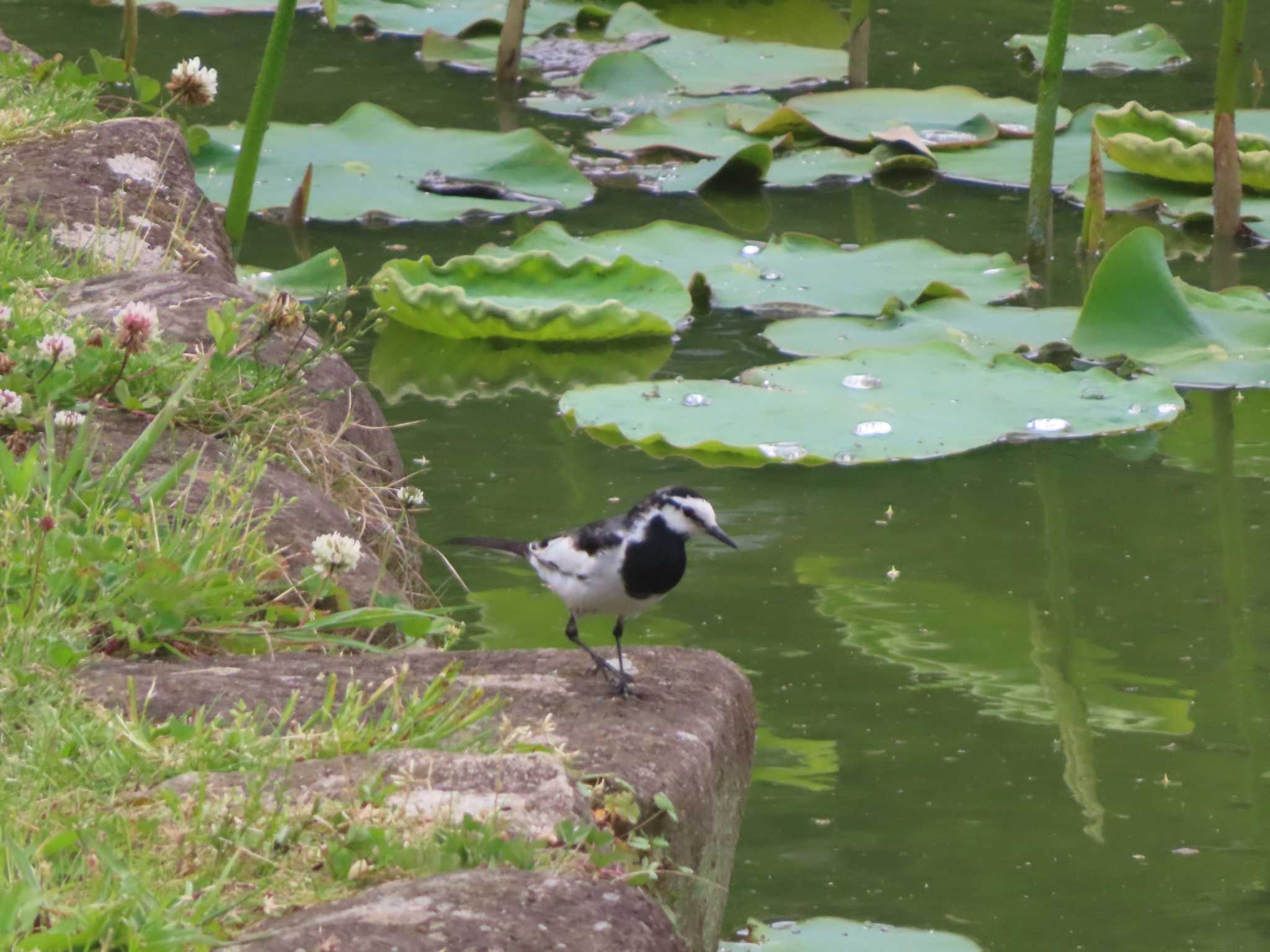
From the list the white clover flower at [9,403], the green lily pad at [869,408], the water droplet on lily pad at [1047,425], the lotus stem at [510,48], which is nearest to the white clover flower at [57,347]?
the white clover flower at [9,403]

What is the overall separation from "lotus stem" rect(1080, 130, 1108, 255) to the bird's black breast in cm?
377

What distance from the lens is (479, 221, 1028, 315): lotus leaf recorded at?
5793mm

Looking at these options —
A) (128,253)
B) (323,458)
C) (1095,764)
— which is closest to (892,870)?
(1095,764)

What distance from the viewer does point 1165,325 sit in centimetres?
537

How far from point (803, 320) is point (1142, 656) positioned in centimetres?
202

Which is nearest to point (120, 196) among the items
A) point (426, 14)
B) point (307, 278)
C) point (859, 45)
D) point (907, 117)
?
point (307, 278)

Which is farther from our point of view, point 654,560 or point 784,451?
point 784,451

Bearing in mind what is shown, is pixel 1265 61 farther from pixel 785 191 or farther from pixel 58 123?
pixel 58 123

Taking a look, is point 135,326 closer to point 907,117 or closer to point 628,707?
point 628,707

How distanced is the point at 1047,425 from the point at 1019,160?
287 cm

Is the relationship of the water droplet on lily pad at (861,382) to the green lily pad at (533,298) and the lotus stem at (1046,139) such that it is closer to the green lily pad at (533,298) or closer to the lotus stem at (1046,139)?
the green lily pad at (533,298)

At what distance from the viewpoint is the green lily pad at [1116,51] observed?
29.7 ft

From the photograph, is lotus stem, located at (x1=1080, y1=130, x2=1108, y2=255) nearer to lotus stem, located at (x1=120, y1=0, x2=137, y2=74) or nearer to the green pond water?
the green pond water

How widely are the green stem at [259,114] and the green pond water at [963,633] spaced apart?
636 mm
